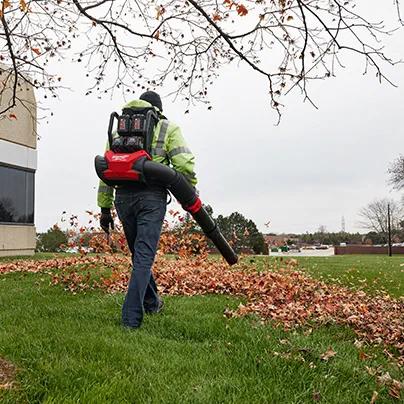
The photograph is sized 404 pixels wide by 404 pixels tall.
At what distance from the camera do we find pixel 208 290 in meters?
6.79

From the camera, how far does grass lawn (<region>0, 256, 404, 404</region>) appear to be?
2889 millimetres

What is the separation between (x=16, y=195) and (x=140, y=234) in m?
14.9

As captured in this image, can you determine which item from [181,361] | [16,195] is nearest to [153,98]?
[181,361]

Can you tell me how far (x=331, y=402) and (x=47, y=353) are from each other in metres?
1.94

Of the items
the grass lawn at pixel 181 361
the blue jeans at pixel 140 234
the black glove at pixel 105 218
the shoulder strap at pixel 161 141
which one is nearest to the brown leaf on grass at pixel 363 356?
the grass lawn at pixel 181 361

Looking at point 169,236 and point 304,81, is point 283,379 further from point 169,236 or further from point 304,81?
point 169,236

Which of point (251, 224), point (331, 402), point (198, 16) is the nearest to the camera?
point (331, 402)

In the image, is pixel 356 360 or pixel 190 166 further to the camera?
pixel 190 166

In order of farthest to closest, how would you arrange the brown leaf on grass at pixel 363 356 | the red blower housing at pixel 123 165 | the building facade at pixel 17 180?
1. the building facade at pixel 17 180
2. the red blower housing at pixel 123 165
3. the brown leaf on grass at pixel 363 356

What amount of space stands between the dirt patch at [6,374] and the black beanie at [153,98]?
2.62 m

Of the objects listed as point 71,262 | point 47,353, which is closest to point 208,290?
point 47,353

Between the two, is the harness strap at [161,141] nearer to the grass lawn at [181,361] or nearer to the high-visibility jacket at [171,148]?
the high-visibility jacket at [171,148]

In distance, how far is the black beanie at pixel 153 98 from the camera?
4.74 meters

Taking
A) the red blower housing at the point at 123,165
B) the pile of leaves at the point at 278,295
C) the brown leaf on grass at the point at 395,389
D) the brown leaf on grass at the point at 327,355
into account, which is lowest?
the brown leaf on grass at the point at 395,389
